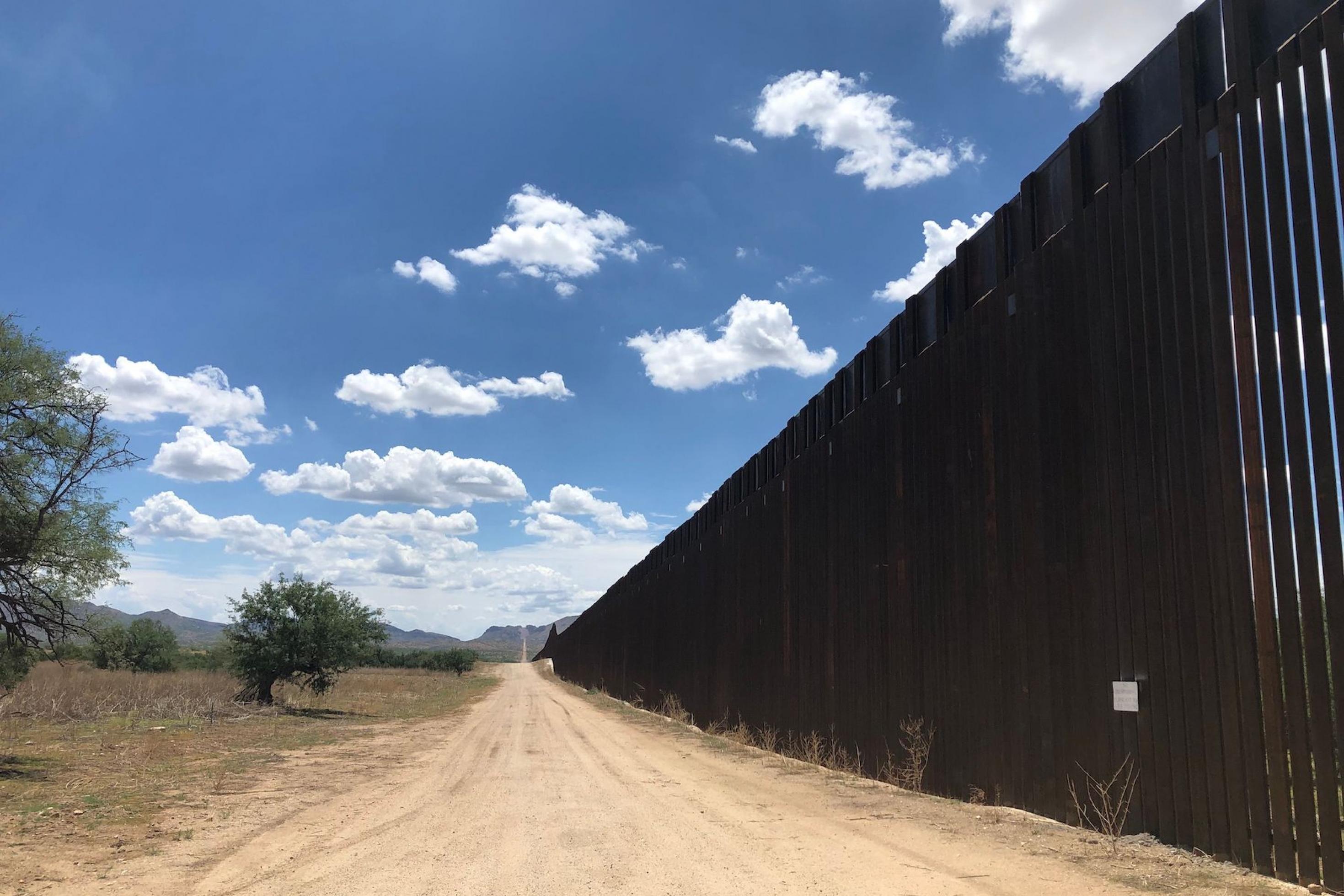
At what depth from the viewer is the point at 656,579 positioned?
37469mm

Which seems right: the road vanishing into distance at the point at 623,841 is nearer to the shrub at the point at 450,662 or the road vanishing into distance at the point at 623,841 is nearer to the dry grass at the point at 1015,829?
the dry grass at the point at 1015,829

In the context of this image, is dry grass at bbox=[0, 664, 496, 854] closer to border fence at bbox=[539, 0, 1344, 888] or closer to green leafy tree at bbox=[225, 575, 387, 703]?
green leafy tree at bbox=[225, 575, 387, 703]

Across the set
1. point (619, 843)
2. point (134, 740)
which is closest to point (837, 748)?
point (619, 843)

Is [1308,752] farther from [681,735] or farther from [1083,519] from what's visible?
[681,735]

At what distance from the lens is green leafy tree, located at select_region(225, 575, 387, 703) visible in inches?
1070

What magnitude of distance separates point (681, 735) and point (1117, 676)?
16399 mm

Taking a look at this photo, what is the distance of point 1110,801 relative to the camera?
792 cm

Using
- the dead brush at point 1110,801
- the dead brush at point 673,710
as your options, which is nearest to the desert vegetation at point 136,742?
the dead brush at point 673,710

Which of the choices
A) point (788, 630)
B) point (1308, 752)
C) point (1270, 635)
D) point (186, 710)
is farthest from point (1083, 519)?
point (186, 710)

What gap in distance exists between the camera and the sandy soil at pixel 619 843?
659cm

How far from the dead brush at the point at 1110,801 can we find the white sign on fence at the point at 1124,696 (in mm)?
407

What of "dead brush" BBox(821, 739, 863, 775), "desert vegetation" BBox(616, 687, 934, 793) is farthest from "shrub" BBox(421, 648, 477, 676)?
"dead brush" BBox(821, 739, 863, 775)

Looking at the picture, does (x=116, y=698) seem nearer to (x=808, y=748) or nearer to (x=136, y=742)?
(x=136, y=742)

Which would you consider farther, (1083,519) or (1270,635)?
(1083,519)
